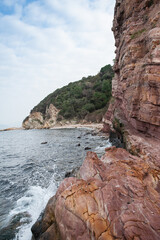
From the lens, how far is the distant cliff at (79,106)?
5786 cm

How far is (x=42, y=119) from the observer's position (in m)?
76.6

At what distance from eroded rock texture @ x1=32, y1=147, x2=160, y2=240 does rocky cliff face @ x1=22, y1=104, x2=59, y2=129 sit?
62.7m

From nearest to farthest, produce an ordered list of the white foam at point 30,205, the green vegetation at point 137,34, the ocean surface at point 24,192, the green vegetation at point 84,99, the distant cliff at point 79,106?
the white foam at point 30,205, the ocean surface at point 24,192, the green vegetation at point 137,34, the distant cliff at point 79,106, the green vegetation at point 84,99

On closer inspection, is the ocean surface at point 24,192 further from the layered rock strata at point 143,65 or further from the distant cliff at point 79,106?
the distant cliff at point 79,106

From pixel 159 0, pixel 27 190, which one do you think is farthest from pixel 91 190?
pixel 159 0

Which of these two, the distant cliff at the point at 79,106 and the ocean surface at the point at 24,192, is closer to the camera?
the ocean surface at the point at 24,192

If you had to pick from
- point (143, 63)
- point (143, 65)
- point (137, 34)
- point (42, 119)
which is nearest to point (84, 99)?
point (42, 119)

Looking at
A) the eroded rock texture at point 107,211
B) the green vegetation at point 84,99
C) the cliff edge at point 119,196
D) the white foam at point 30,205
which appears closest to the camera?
the eroded rock texture at point 107,211

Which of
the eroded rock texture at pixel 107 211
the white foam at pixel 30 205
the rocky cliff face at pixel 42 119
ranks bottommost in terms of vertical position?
the white foam at pixel 30 205

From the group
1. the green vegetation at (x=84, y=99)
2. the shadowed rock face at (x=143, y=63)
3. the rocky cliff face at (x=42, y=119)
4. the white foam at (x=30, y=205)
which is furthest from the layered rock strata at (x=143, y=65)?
the rocky cliff face at (x=42, y=119)

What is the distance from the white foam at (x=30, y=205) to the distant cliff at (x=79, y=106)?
4486 centimetres

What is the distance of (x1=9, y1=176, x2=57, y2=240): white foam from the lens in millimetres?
5612

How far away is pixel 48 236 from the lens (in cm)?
445

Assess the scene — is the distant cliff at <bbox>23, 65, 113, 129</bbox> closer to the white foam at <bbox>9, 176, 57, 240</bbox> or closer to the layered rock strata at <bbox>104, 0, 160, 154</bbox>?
the layered rock strata at <bbox>104, 0, 160, 154</bbox>
